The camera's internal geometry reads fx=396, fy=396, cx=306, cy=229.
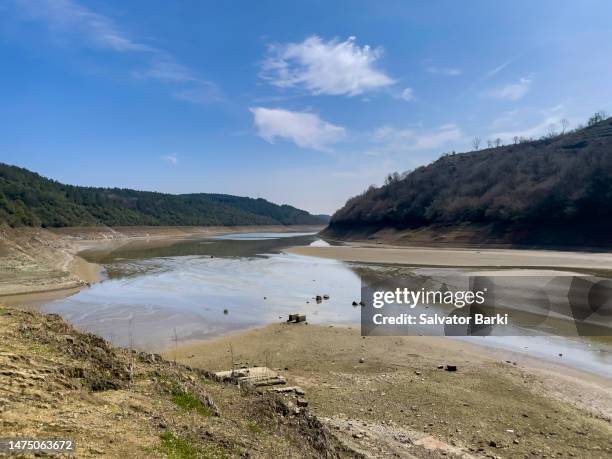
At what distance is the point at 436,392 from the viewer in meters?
9.77

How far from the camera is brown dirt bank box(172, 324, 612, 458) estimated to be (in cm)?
754

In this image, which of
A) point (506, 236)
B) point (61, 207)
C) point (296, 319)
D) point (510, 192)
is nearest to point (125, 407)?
point (296, 319)

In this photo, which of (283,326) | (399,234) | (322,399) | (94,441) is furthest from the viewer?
(399,234)

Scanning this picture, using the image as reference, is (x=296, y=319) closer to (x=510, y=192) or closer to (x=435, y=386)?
(x=435, y=386)

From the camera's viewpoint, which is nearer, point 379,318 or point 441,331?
point 441,331

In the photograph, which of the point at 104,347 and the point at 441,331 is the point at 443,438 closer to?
the point at 104,347

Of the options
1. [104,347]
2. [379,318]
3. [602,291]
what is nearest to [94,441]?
[104,347]

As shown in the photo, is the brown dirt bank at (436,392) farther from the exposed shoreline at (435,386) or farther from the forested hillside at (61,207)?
the forested hillside at (61,207)

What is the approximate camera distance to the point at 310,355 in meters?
13.3

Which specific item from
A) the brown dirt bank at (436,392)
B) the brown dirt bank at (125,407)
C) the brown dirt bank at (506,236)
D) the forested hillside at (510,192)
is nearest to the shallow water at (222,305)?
the brown dirt bank at (436,392)

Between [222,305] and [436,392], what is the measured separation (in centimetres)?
1582

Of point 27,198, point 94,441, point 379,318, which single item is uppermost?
point 27,198

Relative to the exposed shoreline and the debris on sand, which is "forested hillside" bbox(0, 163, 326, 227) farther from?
the exposed shoreline

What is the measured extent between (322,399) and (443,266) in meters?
32.2
